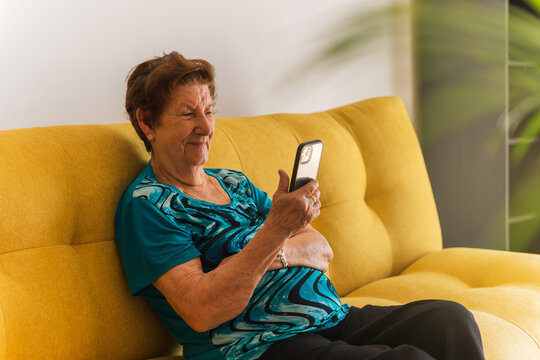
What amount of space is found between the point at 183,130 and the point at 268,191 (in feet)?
1.42

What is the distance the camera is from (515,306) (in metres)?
1.60

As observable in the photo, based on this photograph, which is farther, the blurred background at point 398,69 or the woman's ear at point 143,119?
the blurred background at point 398,69

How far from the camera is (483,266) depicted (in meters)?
1.97

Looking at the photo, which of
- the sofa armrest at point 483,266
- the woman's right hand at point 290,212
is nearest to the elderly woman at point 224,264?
the woman's right hand at point 290,212

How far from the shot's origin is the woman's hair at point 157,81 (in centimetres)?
137

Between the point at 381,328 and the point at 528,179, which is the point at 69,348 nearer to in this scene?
the point at 381,328

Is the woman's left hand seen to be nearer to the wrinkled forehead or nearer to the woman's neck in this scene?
the woman's neck

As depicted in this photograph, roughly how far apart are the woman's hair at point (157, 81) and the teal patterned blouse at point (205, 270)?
133mm

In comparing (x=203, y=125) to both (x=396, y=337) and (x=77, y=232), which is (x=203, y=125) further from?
(x=396, y=337)

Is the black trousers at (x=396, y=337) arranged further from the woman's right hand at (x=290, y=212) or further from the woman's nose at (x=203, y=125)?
the woman's nose at (x=203, y=125)

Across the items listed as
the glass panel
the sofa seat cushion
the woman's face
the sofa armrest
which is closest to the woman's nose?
the woman's face

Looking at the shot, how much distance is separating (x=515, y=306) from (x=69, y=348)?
110 centimetres

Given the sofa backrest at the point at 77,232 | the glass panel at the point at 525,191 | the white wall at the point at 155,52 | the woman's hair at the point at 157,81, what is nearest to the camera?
the sofa backrest at the point at 77,232

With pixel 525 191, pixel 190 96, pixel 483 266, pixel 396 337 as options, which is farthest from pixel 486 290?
pixel 525 191
